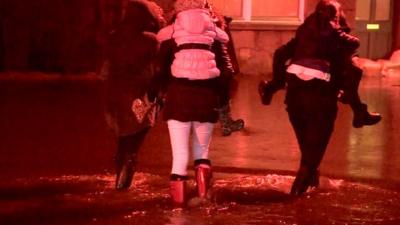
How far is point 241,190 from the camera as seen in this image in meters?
7.17

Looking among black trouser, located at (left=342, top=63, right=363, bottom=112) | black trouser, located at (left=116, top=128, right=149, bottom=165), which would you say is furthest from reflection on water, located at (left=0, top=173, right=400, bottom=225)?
black trouser, located at (left=342, top=63, right=363, bottom=112)

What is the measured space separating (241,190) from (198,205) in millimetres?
774

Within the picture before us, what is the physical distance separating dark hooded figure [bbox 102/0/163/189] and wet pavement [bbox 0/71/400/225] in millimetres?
Answer: 549

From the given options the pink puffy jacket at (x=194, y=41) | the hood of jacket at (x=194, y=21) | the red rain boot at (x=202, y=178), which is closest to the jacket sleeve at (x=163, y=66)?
Result: the pink puffy jacket at (x=194, y=41)

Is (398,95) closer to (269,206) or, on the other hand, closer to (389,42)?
(389,42)

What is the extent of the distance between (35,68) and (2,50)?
0.71 metres

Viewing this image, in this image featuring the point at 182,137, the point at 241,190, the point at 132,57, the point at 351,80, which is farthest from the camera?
the point at 241,190

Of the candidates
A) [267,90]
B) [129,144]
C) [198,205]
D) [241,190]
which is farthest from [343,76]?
[129,144]

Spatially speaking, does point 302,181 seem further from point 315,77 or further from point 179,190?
point 179,190

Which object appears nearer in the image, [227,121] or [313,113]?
[313,113]

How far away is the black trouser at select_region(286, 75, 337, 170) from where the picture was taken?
22.4 ft

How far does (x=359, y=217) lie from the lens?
628cm

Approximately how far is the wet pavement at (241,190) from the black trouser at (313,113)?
1.18ft

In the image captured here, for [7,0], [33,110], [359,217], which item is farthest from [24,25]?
[359,217]
